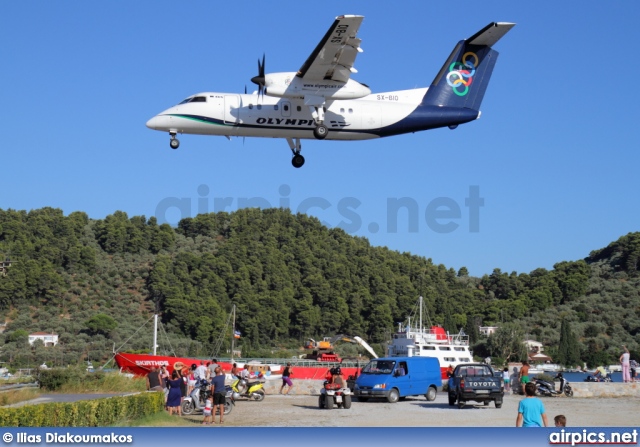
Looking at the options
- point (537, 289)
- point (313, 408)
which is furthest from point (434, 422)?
point (537, 289)

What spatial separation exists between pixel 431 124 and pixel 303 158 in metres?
4.98

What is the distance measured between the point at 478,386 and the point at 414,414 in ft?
9.12

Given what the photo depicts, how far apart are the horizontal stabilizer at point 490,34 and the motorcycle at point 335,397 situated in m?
15.6

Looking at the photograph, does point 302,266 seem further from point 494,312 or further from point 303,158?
point 303,158

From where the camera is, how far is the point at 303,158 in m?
30.1

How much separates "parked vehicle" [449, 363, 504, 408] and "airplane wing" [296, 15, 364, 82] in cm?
1054

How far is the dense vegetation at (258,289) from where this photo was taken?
10375 cm

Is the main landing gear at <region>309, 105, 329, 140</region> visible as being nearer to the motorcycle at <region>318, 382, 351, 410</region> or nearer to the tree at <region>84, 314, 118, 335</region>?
the motorcycle at <region>318, 382, 351, 410</region>

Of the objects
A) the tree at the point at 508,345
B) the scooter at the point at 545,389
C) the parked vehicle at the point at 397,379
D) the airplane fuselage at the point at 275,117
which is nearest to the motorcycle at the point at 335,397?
the parked vehicle at the point at 397,379

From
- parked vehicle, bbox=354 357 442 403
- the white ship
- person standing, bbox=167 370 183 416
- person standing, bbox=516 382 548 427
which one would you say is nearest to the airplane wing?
parked vehicle, bbox=354 357 442 403

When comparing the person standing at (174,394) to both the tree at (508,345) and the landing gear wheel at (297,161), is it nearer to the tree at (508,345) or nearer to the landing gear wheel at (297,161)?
the landing gear wheel at (297,161)

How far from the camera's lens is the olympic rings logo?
1305 inches

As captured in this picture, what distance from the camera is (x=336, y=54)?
1069 inches

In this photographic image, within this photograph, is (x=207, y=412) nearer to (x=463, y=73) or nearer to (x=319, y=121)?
(x=319, y=121)
